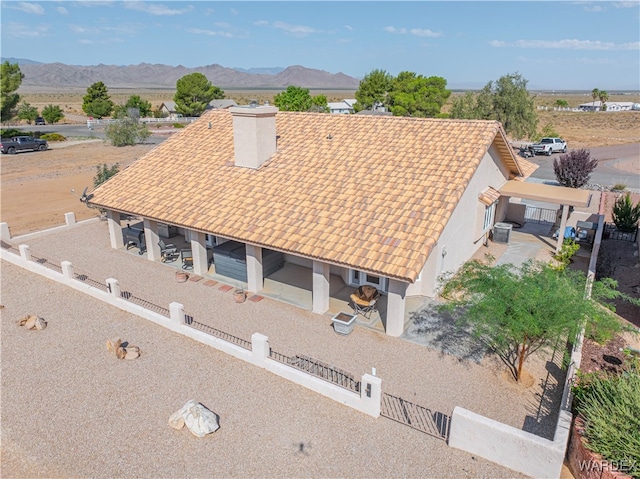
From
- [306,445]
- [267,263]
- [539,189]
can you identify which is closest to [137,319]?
[267,263]

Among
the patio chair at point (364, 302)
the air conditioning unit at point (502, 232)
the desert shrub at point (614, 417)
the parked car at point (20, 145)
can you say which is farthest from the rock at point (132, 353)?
the parked car at point (20, 145)

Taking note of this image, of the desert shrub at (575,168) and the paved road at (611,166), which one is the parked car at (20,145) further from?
the desert shrub at (575,168)

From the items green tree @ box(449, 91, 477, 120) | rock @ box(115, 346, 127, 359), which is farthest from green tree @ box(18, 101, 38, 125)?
rock @ box(115, 346, 127, 359)

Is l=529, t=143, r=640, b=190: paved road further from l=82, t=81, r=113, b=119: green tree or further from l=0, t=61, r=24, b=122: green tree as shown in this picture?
l=82, t=81, r=113, b=119: green tree

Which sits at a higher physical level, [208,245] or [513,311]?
[513,311]

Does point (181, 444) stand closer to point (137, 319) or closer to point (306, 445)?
point (306, 445)

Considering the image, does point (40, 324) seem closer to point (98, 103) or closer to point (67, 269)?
point (67, 269)

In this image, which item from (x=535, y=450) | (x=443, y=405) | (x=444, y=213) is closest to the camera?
(x=535, y=450)

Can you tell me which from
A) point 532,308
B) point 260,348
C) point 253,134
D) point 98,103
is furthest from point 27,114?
point 532,308
